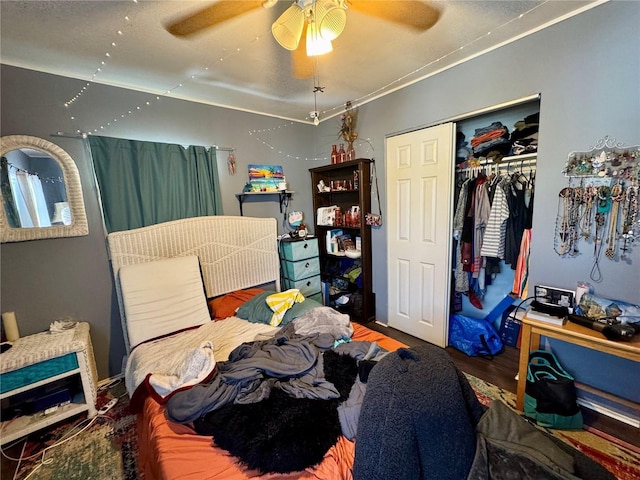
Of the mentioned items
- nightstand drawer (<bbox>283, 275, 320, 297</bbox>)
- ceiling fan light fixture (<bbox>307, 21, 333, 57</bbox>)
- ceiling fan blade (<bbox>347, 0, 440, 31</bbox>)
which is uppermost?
ceiling fan blade (<bbox>347, 0, 440, 31</bbox>)

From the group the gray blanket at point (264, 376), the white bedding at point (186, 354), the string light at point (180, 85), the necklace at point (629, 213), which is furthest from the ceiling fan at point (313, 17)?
Result: the white bedding at point (186, 354)

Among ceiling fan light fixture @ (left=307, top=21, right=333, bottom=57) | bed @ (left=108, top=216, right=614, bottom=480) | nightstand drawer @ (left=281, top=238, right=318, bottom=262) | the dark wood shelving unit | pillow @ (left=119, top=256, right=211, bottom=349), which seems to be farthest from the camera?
nightstand drawer @ (left=281, top=238, right=318, bottom=262)

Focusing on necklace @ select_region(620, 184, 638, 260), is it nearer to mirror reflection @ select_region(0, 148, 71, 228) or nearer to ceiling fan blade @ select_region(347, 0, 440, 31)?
ceiling fan blade @ select_region(347, 0, 440, 31)

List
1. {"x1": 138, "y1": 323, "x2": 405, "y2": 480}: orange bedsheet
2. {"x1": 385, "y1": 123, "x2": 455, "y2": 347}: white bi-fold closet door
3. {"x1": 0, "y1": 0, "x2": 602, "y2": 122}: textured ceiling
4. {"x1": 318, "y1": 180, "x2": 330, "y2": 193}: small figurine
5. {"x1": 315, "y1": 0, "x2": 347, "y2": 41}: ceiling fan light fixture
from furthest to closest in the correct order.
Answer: {"x1": 318, "y1": 180, "x2": 330, "y2": 193}: small figurine → {"x1": 385, "y1": 123, "x2": 455, "y2": 347}: white bi-fold closet door → {"x1": 0, "y1": 0, "x2": 602, "y2": 122}: textured ceiling → {"x1": 315, "y1": 0, "x2": 347, "y2": 41}: ceiling fan light fixture → {"x1": 138, "y1": 323, "x2": 405, "y2": 480}: orange bedsheet

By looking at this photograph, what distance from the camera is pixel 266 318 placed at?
2160mm

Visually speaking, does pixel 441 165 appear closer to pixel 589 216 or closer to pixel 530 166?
pixel 530 166

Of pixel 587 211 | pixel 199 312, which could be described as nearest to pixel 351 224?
pixel 199 312

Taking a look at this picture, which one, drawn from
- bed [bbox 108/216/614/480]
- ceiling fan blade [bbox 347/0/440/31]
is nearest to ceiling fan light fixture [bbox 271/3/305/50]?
ceiling fan blade [bbox 347/0/440/31]

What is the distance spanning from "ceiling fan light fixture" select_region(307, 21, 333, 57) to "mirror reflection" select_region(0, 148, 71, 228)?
6.84 feet

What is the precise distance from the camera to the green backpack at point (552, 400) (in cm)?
162

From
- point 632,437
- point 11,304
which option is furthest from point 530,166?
point 11,304

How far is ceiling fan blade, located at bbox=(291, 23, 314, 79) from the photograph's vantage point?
72.3 inches

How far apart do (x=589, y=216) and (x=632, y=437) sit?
4.38 feet

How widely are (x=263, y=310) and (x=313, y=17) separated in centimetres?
197
